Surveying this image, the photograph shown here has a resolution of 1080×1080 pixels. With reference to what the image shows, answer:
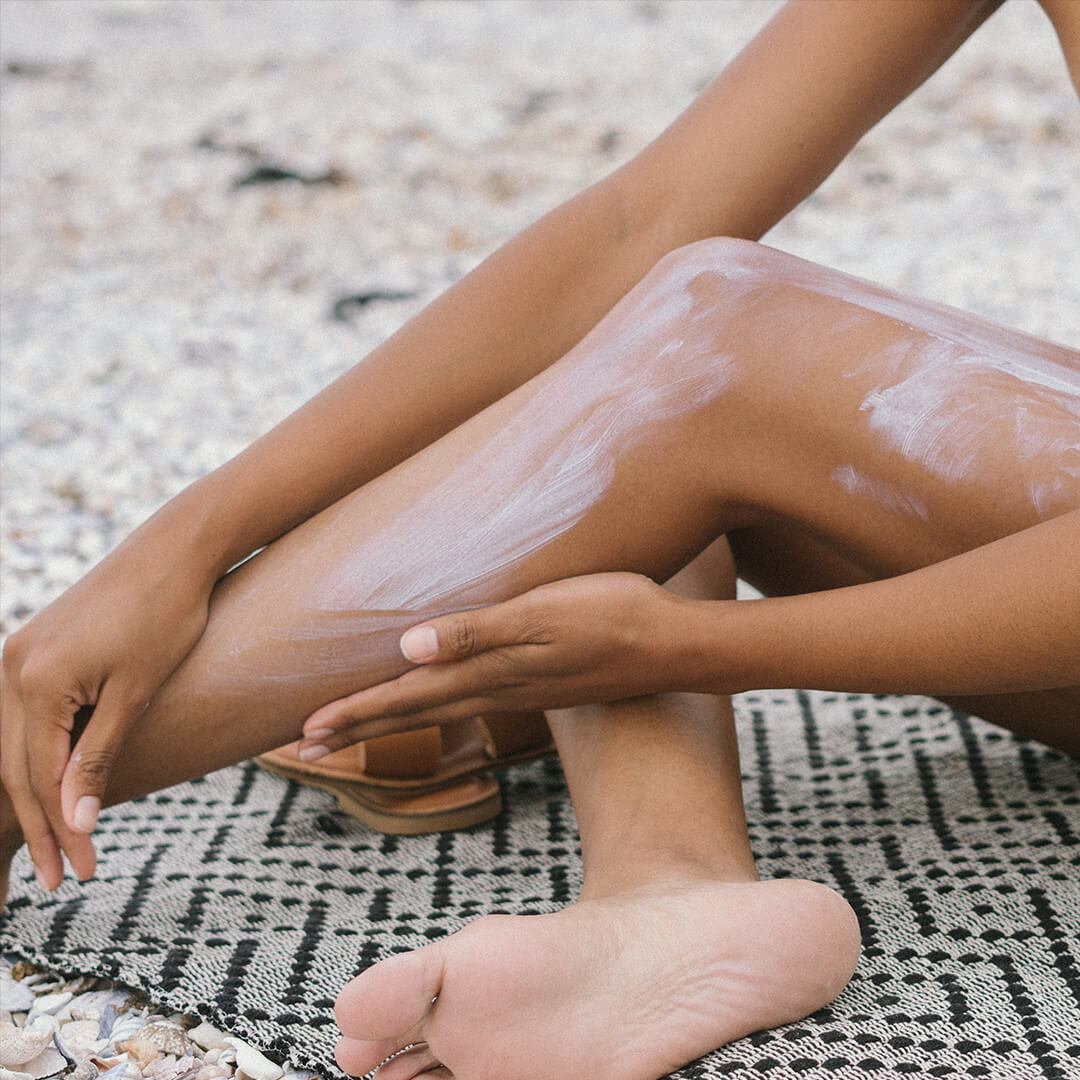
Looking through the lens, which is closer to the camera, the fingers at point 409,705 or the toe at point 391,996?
the toe at point 391,996

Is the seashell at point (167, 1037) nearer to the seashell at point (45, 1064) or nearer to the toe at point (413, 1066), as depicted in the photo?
the seashell at point (45, 1064)

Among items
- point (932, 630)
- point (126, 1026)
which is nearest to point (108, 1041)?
point (126, 1026)

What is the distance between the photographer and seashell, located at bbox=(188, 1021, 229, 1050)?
35.4 inches

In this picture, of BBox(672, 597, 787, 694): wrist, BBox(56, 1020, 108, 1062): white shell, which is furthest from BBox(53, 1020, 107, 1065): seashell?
BBox(672, 597, 787, 694): wrist

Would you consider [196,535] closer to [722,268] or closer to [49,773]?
[49,773]

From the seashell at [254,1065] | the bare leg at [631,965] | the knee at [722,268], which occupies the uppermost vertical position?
the knee at [722,268]

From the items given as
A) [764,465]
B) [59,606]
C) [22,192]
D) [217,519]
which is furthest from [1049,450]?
[22,192]

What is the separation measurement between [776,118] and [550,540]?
0.46 metres

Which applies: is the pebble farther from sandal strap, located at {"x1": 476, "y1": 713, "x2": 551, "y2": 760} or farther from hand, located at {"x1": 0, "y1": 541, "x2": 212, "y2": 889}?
sandal strap, located at {"x1": 476, "y1": 713, "x2": 551, "y2": 760}

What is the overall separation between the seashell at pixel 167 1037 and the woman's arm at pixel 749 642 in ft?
0.70

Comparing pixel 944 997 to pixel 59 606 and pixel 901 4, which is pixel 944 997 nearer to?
pixel 59 606

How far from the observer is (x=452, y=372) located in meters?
1.06

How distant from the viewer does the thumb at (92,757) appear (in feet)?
3.02

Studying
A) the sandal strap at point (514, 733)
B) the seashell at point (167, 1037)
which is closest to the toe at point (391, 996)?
the seashell at point (167, 1037)
